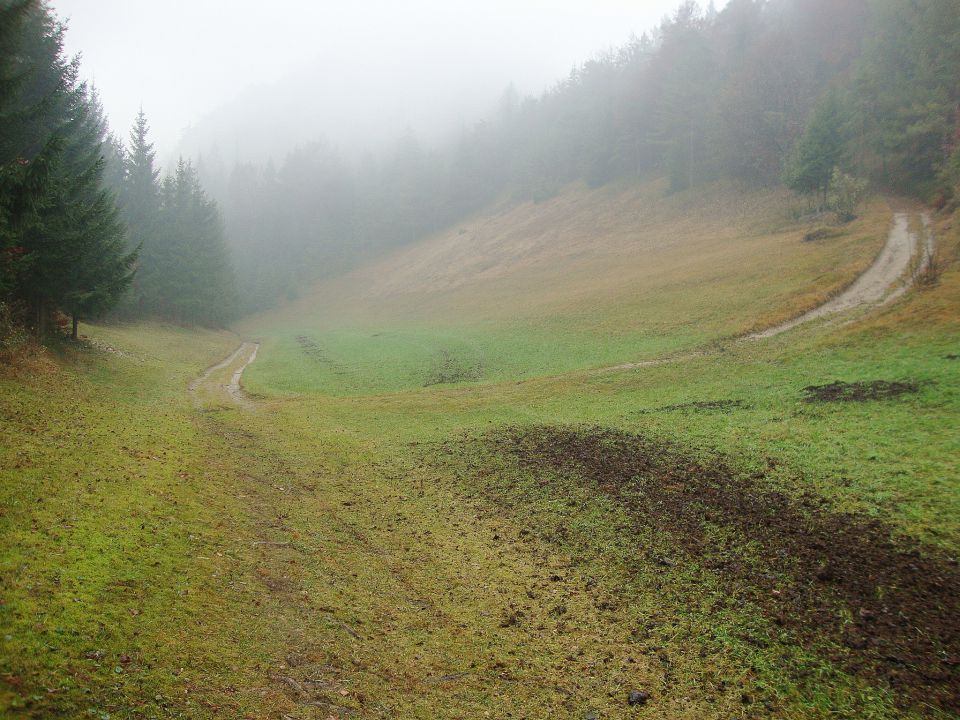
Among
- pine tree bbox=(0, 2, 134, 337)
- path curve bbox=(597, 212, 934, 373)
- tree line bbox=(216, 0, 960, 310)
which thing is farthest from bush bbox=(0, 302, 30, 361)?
tree line bbox=(216, 0, 960, 310)

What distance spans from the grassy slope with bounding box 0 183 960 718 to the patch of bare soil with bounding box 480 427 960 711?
586mm

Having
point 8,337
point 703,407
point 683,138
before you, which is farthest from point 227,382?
point 683,138

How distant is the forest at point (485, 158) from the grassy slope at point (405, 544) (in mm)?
7496

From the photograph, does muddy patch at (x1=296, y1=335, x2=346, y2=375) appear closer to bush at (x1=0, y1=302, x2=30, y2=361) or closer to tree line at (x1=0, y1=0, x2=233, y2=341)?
tree line at (x1=0, y1=0, x2=233, y2=341)

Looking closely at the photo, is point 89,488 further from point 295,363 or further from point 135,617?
point 295,363

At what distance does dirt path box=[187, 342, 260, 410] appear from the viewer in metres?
27.2

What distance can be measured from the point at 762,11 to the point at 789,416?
372 feet

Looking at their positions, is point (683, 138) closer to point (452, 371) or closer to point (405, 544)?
point (452, 371)

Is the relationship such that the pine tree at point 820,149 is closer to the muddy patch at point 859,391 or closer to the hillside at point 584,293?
the hillside at point 584,293

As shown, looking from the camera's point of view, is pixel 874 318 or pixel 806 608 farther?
pixel 874 318

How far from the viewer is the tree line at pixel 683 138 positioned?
51.0 metres

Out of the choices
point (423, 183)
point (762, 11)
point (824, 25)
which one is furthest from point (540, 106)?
point (824, 25)

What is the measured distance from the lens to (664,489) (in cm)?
1350

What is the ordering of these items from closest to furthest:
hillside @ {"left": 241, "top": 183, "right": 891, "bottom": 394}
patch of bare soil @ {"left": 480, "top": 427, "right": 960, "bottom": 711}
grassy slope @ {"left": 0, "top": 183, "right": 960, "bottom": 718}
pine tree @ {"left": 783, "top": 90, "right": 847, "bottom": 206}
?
grassy slope @ {"left": 0, "top": 183, "right": 960, "bottom": 718}, patch of bare soil @ {"left": 480, "top": 427, "right": 960, "bottom": 711}, hillside @ {"left": 241, "top": 183, "right": 891, "bottom": 394}, pine tree @ {"left": 783, "top": 90, "right": 847, "bottom": 206}
